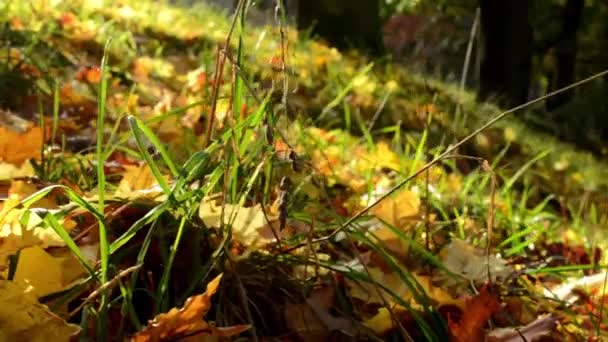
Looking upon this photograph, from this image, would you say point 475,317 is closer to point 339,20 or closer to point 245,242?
point 245,242

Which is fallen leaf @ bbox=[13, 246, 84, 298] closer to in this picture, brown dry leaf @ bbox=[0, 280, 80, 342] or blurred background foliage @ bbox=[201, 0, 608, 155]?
brown dry leaf @ bbox=[0, 280, 80, 342]

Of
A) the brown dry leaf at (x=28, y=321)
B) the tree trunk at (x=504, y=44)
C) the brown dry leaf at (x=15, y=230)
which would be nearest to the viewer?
the brown dry leaf at (x=28, y=321)

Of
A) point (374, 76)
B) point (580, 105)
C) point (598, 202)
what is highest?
point (374, 76)

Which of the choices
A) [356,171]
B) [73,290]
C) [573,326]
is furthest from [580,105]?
[73,290]

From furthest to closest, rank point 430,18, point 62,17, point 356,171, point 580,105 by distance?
1. point 430,18
2. point 580,105
3. point 62,17
4. point 356,171

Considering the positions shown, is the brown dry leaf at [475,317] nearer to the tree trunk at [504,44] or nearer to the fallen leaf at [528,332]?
the fallen leaf at [528,332]

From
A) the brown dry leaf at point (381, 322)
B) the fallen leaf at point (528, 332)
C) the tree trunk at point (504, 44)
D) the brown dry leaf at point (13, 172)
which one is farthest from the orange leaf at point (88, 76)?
the tree trunk at point (504, 44)

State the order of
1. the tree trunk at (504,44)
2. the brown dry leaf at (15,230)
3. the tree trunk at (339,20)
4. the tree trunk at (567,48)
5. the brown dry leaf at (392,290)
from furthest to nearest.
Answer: the tree trunk at (567,48) → the tree trunk at (504,44) → the tree trunk at (339,20) → the brown dry leaf at (392,290) → the brown dry leaf at (15,230)

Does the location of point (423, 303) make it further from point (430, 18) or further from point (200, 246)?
point (430, 18)
